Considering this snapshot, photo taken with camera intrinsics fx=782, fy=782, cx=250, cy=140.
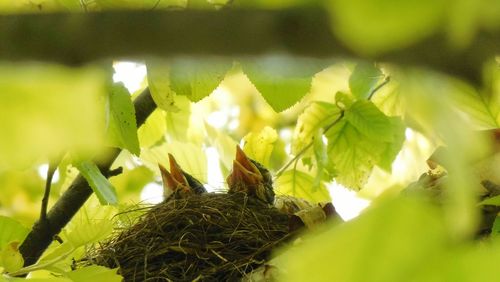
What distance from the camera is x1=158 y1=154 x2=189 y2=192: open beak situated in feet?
7.30

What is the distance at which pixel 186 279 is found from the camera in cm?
162

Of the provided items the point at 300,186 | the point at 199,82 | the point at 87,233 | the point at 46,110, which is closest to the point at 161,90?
the point at 199,82

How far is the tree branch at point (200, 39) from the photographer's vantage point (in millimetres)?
286

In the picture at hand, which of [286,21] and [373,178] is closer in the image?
[286,21]

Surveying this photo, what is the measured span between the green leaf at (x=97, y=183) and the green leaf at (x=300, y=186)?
84cm

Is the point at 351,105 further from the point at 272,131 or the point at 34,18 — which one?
the point at 34,18

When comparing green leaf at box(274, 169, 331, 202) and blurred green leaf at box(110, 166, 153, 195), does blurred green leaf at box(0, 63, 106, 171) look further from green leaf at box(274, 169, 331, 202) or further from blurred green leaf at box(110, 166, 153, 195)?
blurred green leaf at box(110, 166, 153, 195)

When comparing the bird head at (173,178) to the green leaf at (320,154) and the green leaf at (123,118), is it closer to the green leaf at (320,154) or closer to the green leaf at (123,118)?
the green leaf at (320,154)

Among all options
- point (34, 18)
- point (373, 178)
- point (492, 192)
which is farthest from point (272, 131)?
point (34, 18)

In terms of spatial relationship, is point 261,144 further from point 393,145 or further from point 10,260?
point 10,260

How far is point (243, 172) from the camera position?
7.11ft

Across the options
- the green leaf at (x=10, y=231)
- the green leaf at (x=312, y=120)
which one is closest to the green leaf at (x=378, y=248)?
the green leaf at (x=10, y=231)

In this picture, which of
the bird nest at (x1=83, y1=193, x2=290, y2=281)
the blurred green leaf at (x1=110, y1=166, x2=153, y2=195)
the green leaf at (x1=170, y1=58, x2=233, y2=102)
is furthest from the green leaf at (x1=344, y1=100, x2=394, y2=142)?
the blurred green leaf at (x1=110, y1=166, x2=153, y2=195)

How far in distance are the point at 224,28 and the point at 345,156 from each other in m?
1.65
